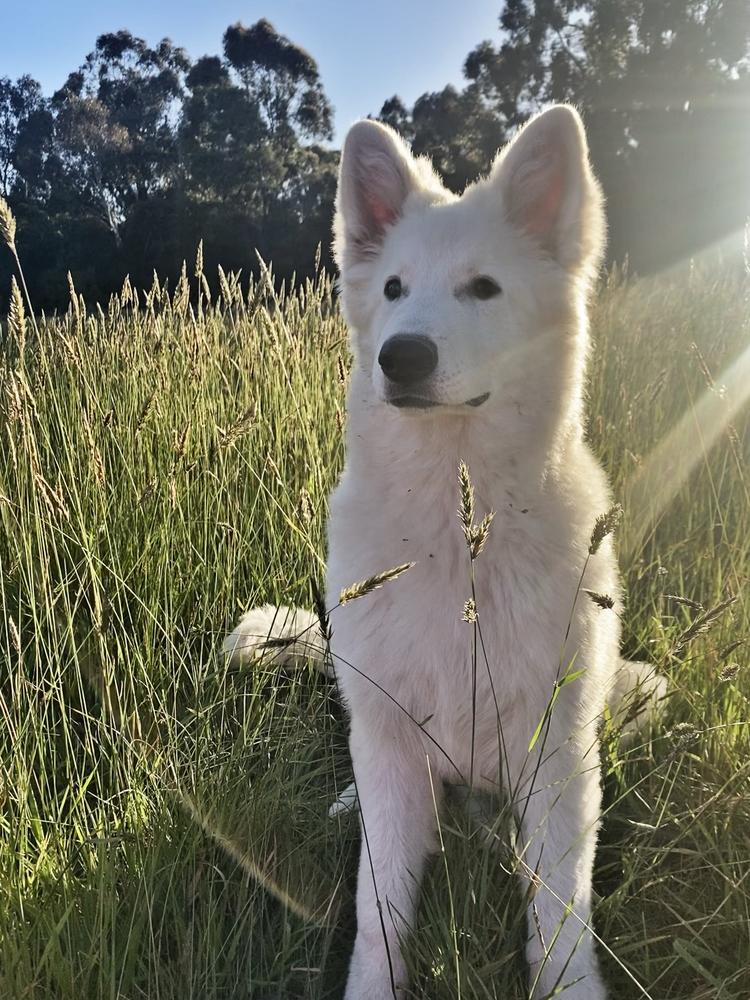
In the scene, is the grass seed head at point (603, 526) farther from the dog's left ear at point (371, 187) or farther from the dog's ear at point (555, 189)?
the dog's left ear at point (371, 187)

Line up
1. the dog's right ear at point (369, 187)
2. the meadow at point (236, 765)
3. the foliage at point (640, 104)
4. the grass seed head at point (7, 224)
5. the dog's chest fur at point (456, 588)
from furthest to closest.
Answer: the foliage at point (640, 104) → the dog's right ear at point (369, 187) → the grass seed head at point (7, 224) → the dog's chest fur at point (456, 588) → the meadow at point (236, 765)

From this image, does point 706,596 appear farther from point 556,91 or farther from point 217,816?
point 556,91

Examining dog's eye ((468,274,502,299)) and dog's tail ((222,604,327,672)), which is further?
dog's tail ((222,604,327,672))

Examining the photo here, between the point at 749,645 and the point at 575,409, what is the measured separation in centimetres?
76

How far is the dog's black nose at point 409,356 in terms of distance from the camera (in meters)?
1.49

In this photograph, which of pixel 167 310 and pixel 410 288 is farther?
pixel 167 310

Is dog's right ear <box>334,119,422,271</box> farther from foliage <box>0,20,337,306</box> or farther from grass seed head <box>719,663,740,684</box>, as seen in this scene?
foliage <box>0,20,337,306</box>

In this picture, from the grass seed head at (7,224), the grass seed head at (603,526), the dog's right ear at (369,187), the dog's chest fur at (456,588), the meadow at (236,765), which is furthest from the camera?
the dog's right ear at (369,187)

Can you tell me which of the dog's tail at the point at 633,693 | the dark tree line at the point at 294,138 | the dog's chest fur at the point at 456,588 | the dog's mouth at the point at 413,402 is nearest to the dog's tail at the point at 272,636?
the dog's chest fur at the point at 456,588

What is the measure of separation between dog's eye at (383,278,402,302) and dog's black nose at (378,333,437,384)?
0.33m

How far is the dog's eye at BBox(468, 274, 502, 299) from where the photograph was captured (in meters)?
1.72

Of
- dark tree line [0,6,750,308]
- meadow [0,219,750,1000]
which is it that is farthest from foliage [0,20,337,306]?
meadow [0,219,750,1000]

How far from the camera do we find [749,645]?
188 centimetres

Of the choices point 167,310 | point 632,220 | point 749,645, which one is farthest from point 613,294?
point 632,220
